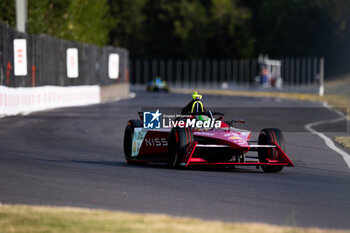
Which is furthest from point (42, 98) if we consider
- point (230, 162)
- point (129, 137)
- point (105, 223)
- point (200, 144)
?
point (105, 223)

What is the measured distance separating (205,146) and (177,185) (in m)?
1.85

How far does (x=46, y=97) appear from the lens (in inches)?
1379

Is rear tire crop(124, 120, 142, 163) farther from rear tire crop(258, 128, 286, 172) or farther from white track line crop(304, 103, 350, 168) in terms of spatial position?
white track line crop(304, 103, 350, 168)

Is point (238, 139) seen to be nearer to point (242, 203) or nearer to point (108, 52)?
point (242, 203)

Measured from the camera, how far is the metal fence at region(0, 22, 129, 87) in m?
29.0

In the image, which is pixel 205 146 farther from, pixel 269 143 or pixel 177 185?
pixel 177 185

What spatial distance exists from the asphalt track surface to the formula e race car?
0.63ft

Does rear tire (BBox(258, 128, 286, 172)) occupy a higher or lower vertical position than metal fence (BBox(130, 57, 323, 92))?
higher

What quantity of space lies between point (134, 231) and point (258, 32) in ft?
319

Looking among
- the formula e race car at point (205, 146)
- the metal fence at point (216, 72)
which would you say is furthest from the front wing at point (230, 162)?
the metal fence at point (216, 72)

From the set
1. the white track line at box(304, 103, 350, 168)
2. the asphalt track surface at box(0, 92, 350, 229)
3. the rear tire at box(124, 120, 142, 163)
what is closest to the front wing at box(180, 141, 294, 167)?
the asphalt track surface at box(0, 92, 350, 229)

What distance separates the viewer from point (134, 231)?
7.43 meters

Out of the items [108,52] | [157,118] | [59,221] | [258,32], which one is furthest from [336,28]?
[59,221]

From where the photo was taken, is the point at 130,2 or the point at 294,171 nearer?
the point at 294,171
